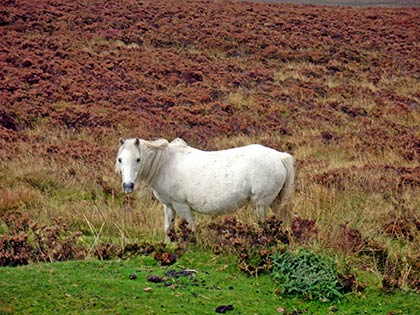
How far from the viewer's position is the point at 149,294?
502 centimetres

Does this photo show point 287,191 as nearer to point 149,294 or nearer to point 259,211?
point 259,211

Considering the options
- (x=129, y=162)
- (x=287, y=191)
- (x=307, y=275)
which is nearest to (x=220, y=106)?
(x=287, y=191)

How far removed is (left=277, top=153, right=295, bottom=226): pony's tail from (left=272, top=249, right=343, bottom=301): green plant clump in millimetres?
2624

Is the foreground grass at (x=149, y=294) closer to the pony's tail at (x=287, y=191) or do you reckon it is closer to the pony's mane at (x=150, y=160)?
the pony's mane at (x=150, y=160)

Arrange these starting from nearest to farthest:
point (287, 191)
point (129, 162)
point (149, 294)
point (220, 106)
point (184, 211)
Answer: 1. point (149, 294)
2. point (129, 162)
3. point (184, 211)
4. point (287, 191)
5. point (220, 106)

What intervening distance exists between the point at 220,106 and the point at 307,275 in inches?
694

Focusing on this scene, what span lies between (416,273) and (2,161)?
944cm

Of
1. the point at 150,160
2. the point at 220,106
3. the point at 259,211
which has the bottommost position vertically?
the point at 220,106

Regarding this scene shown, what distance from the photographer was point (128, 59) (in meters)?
28.0

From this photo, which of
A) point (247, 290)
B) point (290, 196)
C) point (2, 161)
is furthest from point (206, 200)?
point (2, 161)

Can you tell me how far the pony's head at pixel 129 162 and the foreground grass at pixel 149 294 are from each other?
1.86 meters

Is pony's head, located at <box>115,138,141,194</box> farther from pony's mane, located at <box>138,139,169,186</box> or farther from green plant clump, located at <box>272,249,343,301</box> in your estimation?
green plant clump, located at <box>272,249,343,301</box>

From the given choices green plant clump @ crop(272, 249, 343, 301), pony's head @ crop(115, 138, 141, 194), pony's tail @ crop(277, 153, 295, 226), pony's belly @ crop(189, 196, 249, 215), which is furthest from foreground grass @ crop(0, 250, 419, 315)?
pony's tail @ crop(277, 153, 295, 226)

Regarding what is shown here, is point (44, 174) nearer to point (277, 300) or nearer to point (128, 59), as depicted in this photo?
point (277, 300)
